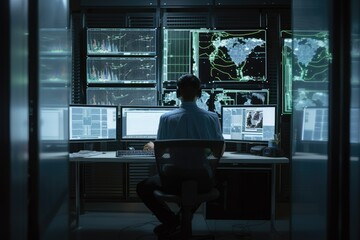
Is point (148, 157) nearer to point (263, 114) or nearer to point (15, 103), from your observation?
point (263, 114)

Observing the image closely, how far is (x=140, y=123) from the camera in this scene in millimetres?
3596

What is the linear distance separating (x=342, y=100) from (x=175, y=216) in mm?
1846

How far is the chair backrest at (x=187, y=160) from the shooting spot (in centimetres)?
236

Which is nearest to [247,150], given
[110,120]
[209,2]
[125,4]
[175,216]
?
[175,216]

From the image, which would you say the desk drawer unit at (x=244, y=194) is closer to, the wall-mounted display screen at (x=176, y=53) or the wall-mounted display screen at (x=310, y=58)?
the wall-mounted display screen at (x=176, y=53)

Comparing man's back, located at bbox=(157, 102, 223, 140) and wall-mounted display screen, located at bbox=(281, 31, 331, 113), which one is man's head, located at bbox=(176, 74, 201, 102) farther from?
wall-mounted display screen, located at bbox=(281, 31, 331, 113)

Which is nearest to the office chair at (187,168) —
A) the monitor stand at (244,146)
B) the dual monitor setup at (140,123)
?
the dual monitor setup at (140,123)

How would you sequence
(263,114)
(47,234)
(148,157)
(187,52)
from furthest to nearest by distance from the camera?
(187,52) → (263,114) → (148,157) → (47,234)

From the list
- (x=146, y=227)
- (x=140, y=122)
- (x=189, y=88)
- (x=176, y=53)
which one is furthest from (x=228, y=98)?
(x=146, y=227)

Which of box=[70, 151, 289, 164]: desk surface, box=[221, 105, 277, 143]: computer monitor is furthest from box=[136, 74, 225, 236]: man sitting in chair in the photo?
box=[221, 105, 277, 143]: computer monitor

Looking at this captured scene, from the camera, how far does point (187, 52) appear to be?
3947mm

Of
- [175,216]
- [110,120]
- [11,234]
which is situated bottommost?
[175,216]

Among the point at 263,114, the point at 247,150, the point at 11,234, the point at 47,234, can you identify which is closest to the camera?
the point at 11,234

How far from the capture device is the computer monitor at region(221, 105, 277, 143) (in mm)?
3383
